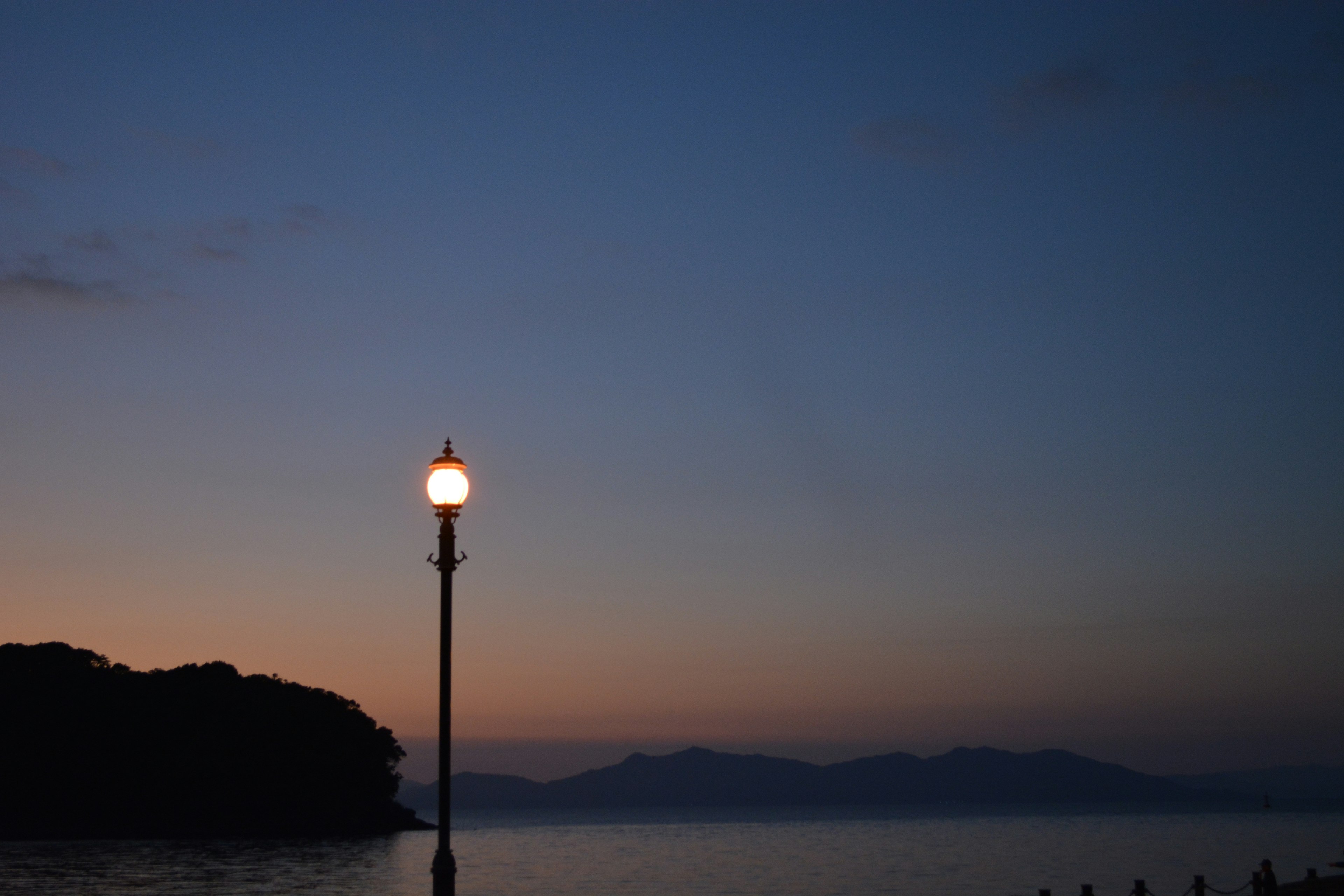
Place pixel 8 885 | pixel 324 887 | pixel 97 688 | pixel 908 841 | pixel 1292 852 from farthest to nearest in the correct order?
pixel 908 841
pixel 97 688
pixel 1292 852
pixel 324 887
pixel 8 885

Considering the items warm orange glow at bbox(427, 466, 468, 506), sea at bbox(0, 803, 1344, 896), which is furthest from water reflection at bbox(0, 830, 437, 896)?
warm orange glow at bbox(427, 466, 468, 506)

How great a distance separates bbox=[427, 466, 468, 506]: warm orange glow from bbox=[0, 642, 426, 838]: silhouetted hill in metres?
131

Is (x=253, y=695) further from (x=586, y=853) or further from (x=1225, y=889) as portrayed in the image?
(x=1225, y=889)

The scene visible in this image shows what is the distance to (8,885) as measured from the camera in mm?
73250

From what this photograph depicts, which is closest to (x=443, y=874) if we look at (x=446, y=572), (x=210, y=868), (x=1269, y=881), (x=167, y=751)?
(x=446, y=572)

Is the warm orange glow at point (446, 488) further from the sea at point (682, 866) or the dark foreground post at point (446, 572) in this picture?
the sea at point (682, 866)

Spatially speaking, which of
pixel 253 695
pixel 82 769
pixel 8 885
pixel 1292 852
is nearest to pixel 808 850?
pixel 1292 852

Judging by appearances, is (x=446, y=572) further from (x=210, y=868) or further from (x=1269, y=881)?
(x=210, y=868)

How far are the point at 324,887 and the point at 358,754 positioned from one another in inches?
2627

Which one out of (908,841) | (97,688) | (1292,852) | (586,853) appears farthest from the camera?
(908,841)

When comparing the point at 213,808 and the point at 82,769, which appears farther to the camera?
the point at 213,808

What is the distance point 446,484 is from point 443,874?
453 centimetres

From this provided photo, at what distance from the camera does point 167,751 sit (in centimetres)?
13688

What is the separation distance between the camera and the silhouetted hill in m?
129
